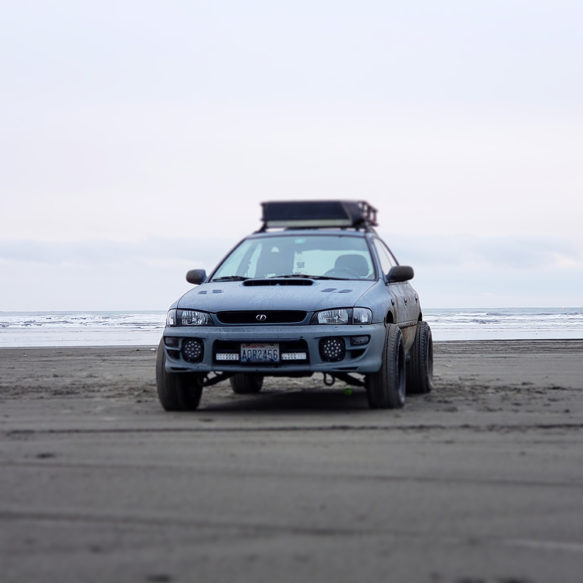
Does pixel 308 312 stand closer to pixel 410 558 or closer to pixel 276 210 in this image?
pixel 276 210

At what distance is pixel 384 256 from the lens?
10.1m

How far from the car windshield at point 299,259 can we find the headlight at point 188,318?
87cm

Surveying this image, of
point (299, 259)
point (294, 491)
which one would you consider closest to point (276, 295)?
point (299, 259)

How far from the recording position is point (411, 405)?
8.93m

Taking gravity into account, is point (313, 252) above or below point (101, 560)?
above

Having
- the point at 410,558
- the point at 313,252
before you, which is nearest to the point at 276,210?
the point at 313,252

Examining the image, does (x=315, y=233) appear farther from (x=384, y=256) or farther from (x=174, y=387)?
(x=174, y=387)

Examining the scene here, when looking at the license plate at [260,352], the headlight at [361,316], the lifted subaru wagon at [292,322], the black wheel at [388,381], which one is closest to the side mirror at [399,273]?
the lifted subaru wagon at [292,322]

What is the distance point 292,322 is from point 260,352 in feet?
1.19

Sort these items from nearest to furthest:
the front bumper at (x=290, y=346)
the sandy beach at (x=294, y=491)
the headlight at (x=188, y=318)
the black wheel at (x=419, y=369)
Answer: the sandy beach at (x=294, y=491), the front bumper at (x=290, y=346), the headlight at (x=188, y=318), the black wheel at (x=419, y=369)

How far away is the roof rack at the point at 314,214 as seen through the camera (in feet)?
33.0

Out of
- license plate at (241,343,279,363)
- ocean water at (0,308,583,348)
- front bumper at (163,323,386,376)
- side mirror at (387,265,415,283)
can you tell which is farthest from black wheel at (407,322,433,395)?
ocean water at (0,308,583,348)

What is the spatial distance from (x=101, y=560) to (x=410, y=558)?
1.11 m

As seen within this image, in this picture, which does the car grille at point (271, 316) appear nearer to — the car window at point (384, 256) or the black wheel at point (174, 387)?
the black wheel at point (174, 387)
